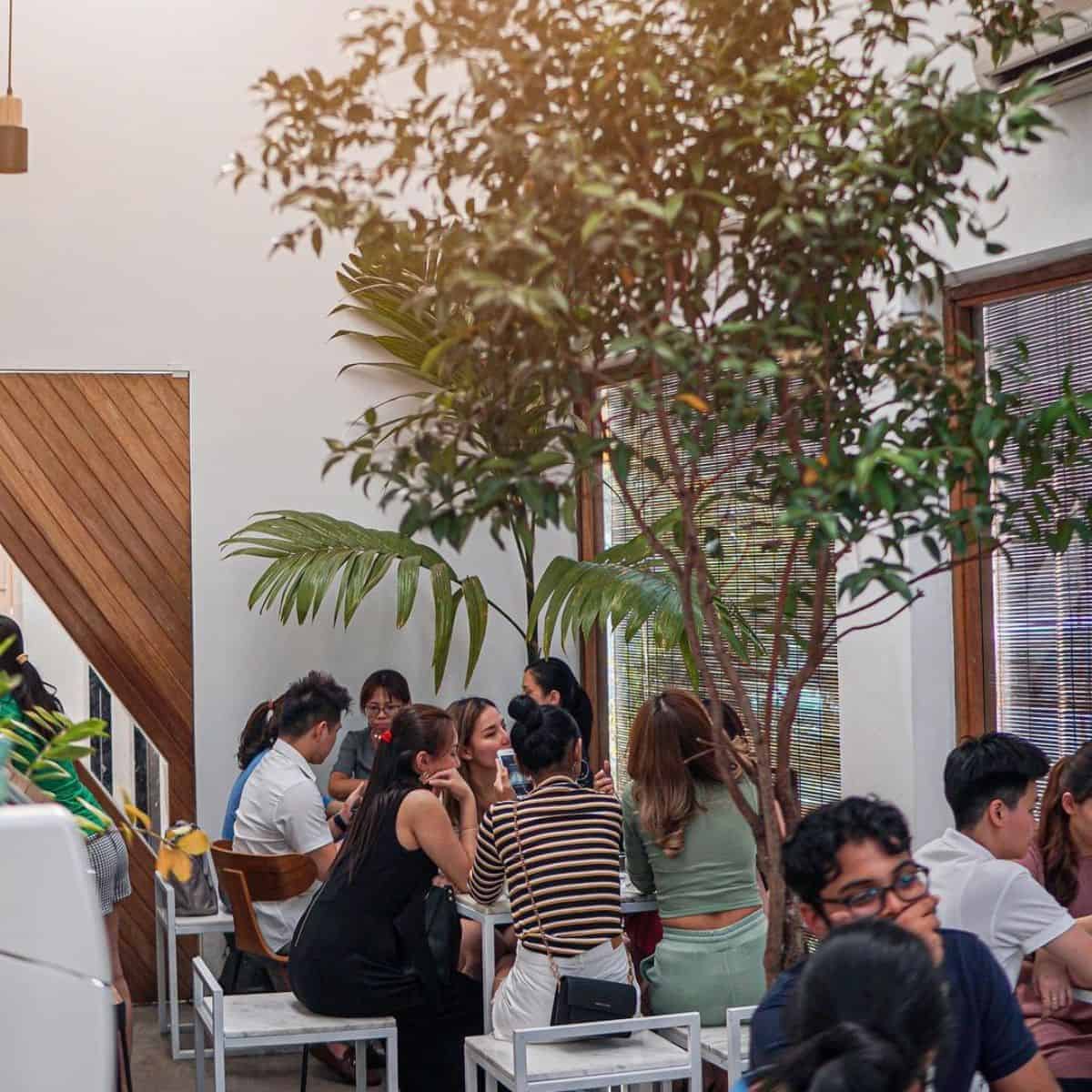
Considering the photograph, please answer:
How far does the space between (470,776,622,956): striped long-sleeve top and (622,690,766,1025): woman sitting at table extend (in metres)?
0.17

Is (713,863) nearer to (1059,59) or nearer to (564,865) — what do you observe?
(564,865)

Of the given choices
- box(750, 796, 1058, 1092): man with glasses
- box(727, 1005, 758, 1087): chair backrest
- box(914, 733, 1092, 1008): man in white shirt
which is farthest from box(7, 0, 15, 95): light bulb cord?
box(750, 796, 1058, 1092): man with glasses

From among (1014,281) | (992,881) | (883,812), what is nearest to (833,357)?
(883,812)

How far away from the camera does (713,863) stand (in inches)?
171

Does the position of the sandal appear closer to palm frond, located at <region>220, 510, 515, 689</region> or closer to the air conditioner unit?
palm frond, located at <region>220, 510, 515, 689</region>

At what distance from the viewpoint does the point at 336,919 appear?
452 cm

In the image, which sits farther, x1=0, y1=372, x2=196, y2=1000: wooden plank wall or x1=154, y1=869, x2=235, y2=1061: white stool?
x1=0, y1=372, x2=196, y2=1000: wooden plank wall

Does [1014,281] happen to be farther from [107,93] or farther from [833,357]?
[107,93]

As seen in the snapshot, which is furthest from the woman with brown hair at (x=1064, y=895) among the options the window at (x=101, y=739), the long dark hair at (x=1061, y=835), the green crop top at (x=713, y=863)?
the window at (x=101, y=739)

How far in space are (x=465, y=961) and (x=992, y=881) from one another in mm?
2308

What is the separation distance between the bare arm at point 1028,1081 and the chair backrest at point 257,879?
290 cm

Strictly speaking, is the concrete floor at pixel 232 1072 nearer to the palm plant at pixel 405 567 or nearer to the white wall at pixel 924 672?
the palm plant at pixel 405 567

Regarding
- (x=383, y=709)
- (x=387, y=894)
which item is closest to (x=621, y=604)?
(x=383, y=709)

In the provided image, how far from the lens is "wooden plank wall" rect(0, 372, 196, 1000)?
6555mm
